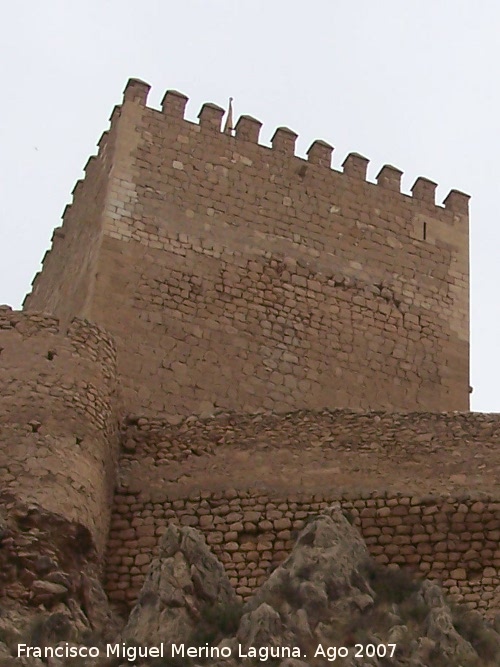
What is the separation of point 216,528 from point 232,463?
756 millimetres

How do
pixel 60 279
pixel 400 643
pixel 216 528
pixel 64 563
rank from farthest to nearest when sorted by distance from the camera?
pixel 60 279
pixel 216 528
pixel 64 563
pixel 400 643

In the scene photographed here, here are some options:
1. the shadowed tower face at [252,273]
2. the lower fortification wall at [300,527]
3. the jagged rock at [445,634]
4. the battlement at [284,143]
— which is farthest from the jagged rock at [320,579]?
the battlement at [284,143]

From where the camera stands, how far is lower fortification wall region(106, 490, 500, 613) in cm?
1753

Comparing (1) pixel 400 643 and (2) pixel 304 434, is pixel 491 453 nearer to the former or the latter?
(2) pixel 304 434

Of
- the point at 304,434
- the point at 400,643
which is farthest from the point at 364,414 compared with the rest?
the point at 400,643

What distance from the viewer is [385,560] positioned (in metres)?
17.6

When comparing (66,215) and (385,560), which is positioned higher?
(66,215)

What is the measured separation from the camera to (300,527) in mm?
17797

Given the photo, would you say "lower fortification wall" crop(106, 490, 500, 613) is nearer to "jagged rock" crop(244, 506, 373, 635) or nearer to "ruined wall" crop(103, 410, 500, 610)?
"ruined wall" crop(103, 410, 500, 610)

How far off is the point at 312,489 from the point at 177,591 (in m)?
2.96

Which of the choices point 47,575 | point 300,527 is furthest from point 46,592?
point 300,527

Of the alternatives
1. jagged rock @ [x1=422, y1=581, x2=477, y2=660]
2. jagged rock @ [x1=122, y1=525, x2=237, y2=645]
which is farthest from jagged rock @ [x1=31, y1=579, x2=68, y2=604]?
jagged rock @ [x1=422, y1=581, x2=477, y2=660]

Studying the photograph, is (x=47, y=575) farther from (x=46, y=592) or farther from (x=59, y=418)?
(x=59, y=418)

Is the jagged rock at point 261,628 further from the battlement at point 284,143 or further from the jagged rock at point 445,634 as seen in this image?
the battlement at point 284,143
